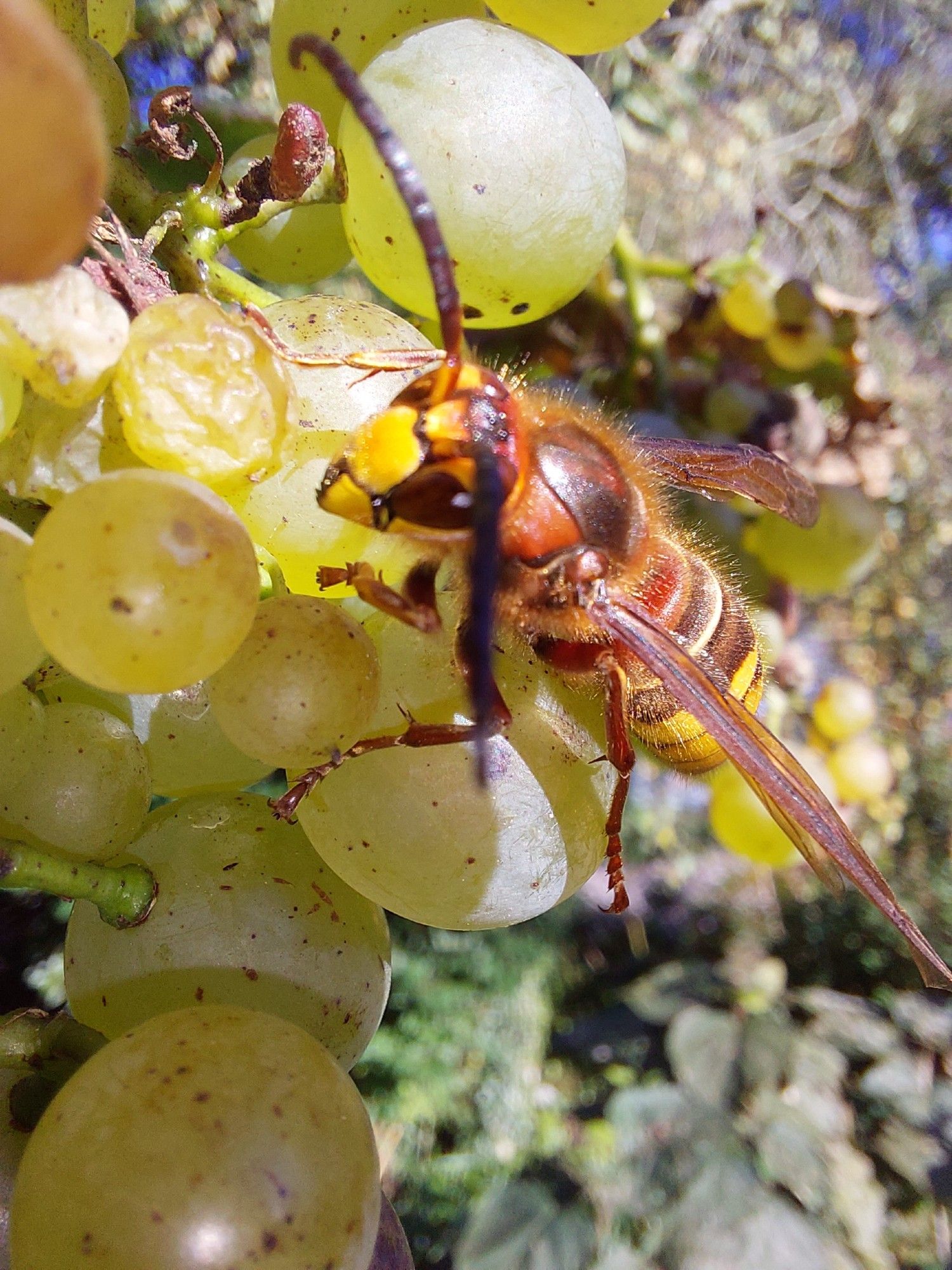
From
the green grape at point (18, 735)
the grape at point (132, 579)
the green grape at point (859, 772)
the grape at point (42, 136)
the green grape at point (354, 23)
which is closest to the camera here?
the grape at point (42, 136)

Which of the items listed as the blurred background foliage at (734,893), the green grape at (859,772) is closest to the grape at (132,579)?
the blurred background foliage at (734,893)

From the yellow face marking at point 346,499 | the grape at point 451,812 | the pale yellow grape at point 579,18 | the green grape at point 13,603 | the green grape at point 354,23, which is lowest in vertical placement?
the grape at point 451,812

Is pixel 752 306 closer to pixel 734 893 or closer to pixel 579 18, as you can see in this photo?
pixel 579 18

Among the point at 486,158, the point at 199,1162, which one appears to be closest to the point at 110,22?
the point at 486,158

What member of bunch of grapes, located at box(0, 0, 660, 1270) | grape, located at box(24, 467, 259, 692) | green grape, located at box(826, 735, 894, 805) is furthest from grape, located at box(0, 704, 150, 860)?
green grape, located at box(826, 735, 894, 805)

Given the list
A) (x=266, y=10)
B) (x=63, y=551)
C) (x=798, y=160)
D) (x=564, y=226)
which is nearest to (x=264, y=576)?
(x=63, y=551)

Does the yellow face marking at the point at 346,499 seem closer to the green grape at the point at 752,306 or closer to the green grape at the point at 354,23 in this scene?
the green grape at the point at 354,23

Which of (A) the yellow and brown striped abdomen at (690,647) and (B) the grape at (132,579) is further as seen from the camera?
(A) the yellow and brown striped abdomen at (690,647)

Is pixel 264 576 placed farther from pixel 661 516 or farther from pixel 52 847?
pixel 661 516
